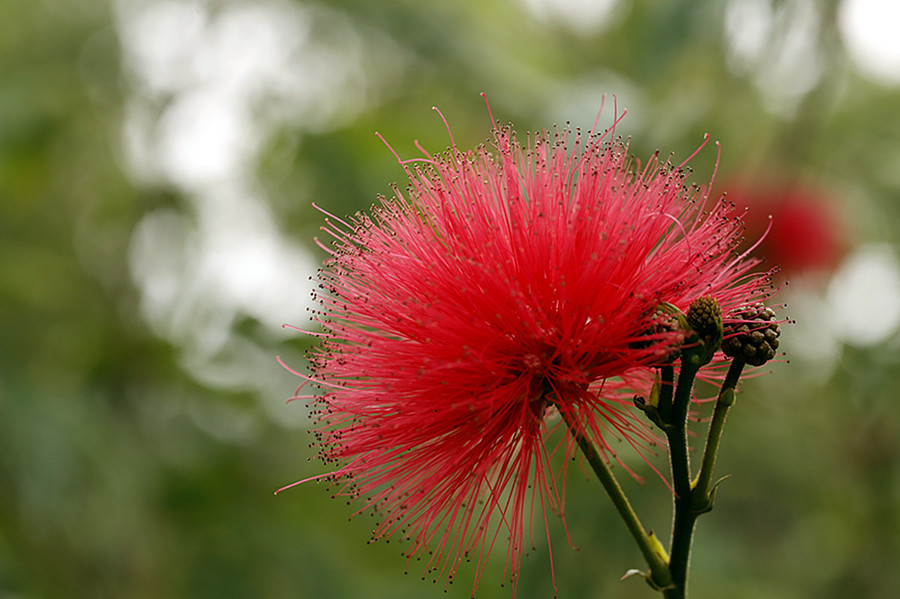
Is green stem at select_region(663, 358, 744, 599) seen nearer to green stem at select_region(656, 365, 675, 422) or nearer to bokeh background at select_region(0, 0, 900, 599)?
green stem at select_region(656, 365, 675, 422)

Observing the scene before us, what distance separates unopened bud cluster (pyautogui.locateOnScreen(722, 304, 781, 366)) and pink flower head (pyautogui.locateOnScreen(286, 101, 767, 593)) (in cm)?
15

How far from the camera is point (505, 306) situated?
177cm

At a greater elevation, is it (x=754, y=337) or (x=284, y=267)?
(x=284, y=267)

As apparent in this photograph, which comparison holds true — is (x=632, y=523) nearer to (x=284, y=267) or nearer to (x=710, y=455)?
(x=710, y=455)

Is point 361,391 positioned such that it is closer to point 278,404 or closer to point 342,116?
point 278,404

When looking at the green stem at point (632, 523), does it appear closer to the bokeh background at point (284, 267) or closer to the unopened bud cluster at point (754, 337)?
the unopened bud cluster at point (754, 337)

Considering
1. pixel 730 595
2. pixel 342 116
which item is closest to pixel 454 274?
pixel 730 595

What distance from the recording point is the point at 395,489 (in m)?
1.90

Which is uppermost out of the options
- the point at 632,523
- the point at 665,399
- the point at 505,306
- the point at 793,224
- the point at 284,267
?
the point at 284,267

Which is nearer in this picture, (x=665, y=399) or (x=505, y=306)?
(x=665, y=399)

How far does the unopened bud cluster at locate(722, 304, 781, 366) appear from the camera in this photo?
5.27 ft

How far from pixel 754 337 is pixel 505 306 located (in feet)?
1.72

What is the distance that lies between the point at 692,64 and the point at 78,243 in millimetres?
3772

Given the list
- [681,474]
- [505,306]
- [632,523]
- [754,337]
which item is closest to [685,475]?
[681,474]
